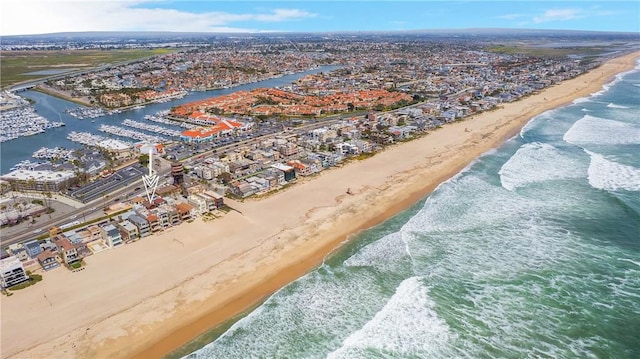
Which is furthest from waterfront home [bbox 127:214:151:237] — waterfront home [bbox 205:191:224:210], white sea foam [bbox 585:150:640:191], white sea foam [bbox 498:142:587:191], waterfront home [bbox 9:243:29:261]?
white sea foam [bbox 585:150:640:191]

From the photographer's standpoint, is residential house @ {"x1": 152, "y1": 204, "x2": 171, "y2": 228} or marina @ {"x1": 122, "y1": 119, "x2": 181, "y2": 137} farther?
marina @ {"x1": 122, "y1": 119, "x2": 181, "y2": 137}

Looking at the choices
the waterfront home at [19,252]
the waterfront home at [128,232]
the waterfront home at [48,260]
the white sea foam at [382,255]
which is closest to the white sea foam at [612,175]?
the white sea foam at [382,255]

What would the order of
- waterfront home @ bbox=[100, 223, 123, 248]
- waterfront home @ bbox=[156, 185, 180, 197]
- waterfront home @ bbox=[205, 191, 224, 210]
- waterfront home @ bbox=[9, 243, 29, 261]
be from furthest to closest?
waterfront home @ bbox=[156, 185, 180, 197]
waterfront home @ bbox=[205, 191, 224, 210]
waterfront home @ bbox=[100, 223, 123, 248]
waterfront home @ bbox=[9, 243, 29, 261]

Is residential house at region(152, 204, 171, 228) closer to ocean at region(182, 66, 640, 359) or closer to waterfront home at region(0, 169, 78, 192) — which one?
ocean at region(182, 66, 640, 359)

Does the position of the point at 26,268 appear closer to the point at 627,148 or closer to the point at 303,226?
the point at 303,226

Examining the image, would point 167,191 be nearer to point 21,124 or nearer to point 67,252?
point 67,252

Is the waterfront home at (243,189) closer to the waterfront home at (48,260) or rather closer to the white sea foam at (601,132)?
the waterfront home at (48,260)

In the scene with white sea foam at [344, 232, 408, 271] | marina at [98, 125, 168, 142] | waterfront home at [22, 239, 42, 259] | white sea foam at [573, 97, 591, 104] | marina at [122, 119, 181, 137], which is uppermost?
white sea foam at [573, 97, 591, 104]
